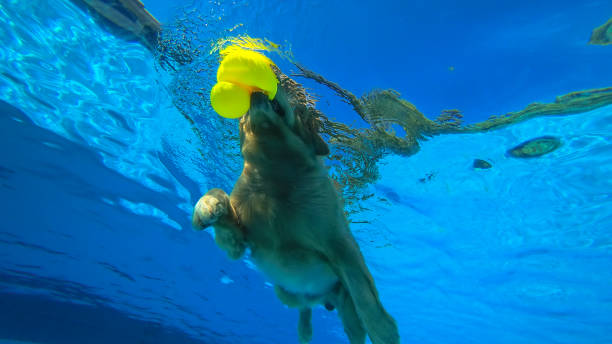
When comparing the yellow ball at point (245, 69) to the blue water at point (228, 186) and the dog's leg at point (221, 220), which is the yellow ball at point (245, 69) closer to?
the dog's leg at point (221, 220)

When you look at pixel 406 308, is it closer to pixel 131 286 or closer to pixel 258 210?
pixel 131 286

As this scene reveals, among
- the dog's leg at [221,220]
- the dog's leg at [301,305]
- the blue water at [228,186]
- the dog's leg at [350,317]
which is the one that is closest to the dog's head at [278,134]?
the dog's leg at [221,220]

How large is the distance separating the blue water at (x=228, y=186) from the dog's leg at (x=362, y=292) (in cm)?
453

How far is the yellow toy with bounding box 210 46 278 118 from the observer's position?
1274 millimetres

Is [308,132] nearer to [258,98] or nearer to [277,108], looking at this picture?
[277,108]

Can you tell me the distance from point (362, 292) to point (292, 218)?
0.64 metres

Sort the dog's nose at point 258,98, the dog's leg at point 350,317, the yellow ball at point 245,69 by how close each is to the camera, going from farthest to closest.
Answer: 1. the dog's leg at point 350,317
2. the dog's nose at point 258,98
3. the yellow ball at point 245,69

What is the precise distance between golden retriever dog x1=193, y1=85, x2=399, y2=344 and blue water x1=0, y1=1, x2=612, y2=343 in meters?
4.38

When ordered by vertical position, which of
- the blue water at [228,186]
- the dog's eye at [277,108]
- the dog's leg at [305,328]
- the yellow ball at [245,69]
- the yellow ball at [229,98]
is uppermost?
the blue water at [228,186]

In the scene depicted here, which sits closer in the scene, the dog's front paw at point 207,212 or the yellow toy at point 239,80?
the yellow toy at point 239,80

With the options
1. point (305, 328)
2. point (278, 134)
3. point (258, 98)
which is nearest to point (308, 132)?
point (278, 134)

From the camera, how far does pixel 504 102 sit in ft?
21.9

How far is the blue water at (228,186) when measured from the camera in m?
6.61

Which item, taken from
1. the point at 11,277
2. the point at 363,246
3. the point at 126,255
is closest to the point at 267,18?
the point at 363,246
